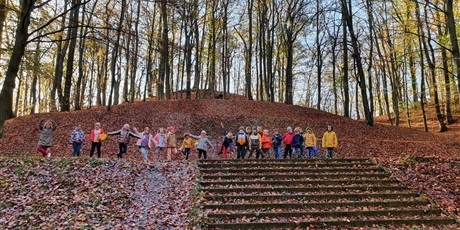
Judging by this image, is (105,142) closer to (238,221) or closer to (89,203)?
(89,203)

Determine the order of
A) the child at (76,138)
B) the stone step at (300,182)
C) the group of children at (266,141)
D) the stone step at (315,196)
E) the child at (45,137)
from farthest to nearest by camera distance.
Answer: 1. the group of children at (266,141)
2. the child at (76,138)
3. the child at (45,137)
4. the stone step at (300,182)
5. the stone step at (315,196)

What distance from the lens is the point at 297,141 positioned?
13.8m

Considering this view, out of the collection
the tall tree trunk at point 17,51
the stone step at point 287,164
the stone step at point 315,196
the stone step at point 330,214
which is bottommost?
the stone step at point 330,214

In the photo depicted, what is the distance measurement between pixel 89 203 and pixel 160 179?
2458mm

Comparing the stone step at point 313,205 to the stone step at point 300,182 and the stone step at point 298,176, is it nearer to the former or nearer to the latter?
the stone step at point 300,182

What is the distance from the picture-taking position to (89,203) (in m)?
7.95

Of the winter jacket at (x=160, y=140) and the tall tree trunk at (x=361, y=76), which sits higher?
the tall tree trunk at (x=361, y=76)

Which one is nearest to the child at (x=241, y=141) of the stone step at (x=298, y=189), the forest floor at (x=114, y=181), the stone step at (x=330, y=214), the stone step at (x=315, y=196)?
the forest floor at (x=114, y=181)

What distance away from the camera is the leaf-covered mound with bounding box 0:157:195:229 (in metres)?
7.22

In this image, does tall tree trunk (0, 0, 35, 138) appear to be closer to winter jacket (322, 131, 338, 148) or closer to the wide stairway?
the wide stairway

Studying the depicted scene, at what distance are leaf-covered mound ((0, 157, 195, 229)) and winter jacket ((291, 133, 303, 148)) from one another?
4.82 m

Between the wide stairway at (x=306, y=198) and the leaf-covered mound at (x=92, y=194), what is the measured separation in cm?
90

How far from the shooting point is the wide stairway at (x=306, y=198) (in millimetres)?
7953

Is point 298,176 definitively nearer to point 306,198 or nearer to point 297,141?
point 306,198
